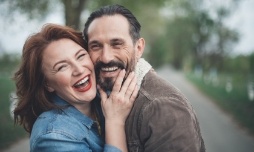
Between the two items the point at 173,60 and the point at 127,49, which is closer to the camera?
the point at 127,49

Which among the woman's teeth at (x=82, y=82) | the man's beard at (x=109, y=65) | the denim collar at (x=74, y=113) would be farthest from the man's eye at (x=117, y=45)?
the denim collar at (x=74, y=113)

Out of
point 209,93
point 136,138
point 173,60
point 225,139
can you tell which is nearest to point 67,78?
point 136,138

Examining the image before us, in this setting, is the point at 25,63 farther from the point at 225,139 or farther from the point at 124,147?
the point at 225,139

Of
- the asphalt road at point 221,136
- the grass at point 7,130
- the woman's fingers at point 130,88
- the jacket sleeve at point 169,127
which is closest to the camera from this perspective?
the jacket sleeve at point 169,127

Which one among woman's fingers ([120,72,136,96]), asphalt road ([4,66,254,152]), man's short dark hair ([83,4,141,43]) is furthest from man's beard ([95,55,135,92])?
asphalt road ([4,66,254,152])

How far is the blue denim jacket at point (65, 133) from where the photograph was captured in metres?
2.31

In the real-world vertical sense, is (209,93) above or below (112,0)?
below

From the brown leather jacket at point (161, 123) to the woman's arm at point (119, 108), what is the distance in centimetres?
6

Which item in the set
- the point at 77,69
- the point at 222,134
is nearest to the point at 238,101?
the point at 222,134

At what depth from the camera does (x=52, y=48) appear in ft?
8.44

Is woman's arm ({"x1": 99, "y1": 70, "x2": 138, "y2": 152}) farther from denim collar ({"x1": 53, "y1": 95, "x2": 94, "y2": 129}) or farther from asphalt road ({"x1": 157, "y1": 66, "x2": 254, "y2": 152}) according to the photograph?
asphalt road ({"x1": 157, "y1": 66, "x2": 254, "y2": 152})

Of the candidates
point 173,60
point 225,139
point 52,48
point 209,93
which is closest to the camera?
point 52,48

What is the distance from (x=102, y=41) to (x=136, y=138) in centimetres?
86

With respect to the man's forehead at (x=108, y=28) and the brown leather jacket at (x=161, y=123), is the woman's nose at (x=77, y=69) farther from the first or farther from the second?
the brown leather jacket at (x=161, y=123)
